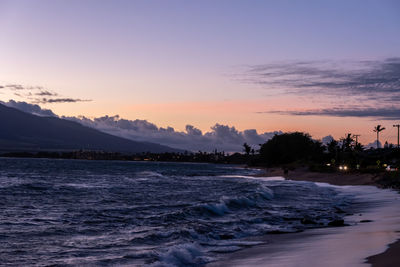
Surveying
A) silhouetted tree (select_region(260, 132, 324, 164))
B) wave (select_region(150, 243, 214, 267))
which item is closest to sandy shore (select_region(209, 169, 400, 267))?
wave (select_region(150, 243, 214, 267))

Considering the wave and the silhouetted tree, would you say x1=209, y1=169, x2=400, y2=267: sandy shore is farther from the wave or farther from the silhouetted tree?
the silhouetted tree

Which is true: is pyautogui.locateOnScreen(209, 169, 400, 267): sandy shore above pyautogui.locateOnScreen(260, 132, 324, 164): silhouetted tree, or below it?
below

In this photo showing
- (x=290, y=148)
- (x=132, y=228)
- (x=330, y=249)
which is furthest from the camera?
(x=290, y=148)

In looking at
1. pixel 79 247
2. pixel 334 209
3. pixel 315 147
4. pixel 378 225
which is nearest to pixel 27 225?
pixel 79 247

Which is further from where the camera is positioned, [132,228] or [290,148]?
[290,148]

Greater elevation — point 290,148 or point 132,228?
point 290,148

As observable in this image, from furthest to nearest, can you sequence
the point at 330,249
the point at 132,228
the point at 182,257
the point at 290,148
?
the point at 290,148, the point at 132,228, the point at 182,257, the point at 330,249

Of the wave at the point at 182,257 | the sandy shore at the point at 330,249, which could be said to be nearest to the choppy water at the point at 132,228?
the wave at the point at 182,257

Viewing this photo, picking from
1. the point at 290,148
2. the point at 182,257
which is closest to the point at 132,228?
the point at 182,257

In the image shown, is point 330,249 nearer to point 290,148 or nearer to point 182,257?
point 182,257

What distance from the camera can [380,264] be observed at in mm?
10516

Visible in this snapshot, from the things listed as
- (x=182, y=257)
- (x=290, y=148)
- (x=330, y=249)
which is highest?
(x=290, y=148)

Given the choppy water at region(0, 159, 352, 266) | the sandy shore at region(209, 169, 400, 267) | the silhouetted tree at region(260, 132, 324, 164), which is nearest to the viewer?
the sandy shore at region(209, 169, 400, 267)

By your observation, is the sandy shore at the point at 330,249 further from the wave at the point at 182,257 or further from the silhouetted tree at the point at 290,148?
the silhouetted tree at the point at 290,148
